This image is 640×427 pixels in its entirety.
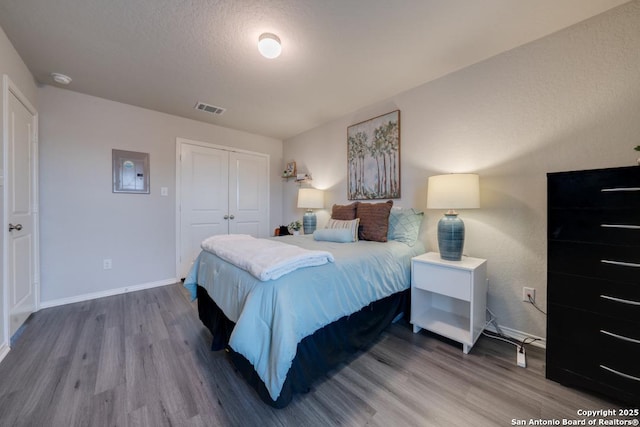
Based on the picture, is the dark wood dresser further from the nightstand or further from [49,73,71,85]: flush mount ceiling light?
[49,73,71,85]: flush mount ceiling light

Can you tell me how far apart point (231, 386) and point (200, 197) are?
2.82m

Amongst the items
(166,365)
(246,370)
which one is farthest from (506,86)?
(166,365)

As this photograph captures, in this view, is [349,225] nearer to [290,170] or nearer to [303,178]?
[303,178]

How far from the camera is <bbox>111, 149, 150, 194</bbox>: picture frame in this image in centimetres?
289

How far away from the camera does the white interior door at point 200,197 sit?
3.41 meters

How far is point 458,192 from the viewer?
1836mm

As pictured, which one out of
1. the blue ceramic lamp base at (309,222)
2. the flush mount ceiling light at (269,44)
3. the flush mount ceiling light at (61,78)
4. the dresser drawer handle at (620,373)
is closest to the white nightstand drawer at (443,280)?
the dresser drawer handle at (620,373)

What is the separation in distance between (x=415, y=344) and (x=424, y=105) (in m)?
2.26

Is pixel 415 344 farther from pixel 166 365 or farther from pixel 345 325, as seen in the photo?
pixel 166 365

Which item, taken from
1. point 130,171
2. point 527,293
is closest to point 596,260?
point 527,293

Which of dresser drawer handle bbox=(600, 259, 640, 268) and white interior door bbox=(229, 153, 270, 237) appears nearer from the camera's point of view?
dresser drawer handle bbox=(600, 259, 640, 268)

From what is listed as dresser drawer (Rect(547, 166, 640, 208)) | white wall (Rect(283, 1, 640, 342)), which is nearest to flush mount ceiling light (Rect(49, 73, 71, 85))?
white wall (Rect(283, 1, 640, 342))

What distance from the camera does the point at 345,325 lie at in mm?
1614

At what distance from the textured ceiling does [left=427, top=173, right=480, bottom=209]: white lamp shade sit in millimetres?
1054
